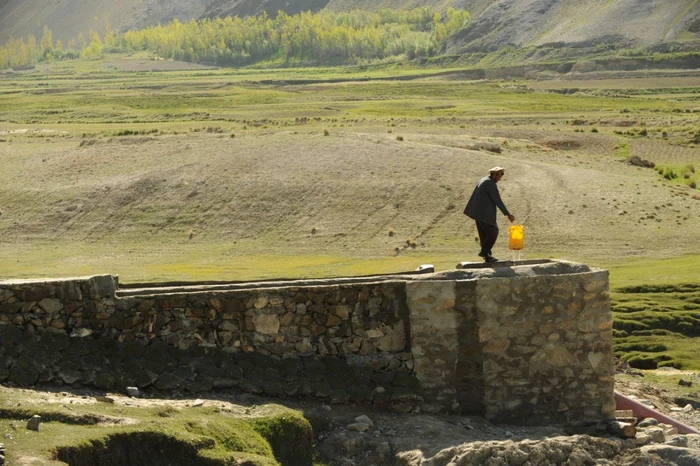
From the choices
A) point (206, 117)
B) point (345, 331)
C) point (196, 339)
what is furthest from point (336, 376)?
point (206, 117)

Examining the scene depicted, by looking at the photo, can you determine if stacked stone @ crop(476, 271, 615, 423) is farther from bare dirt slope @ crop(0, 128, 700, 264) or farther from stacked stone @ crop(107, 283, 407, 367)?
bare dirt slope @ crop(0, 128, 700, 264)

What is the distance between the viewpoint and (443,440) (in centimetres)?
1495

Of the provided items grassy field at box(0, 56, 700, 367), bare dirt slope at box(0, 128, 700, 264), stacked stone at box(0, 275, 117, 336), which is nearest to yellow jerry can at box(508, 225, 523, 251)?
stacked stone at box(0, 275, 117, 336)

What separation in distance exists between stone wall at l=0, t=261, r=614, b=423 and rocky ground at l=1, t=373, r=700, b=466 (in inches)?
13.9

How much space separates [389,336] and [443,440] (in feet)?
5.98

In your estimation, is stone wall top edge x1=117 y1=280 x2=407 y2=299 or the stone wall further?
stone wall top edge x1=117 y1=280 x2=407 y2=299

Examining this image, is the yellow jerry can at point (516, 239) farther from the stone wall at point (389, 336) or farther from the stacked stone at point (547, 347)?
the stacked stone at point (547, 347)

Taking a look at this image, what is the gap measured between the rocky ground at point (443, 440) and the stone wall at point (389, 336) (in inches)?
13.9

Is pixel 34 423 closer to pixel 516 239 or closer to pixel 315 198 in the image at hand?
pixel 516 239

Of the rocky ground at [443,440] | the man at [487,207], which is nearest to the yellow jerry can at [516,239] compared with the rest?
the man at [487,207]

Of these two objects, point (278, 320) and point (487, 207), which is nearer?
point (278, 320)

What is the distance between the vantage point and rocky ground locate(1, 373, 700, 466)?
47.0 ft

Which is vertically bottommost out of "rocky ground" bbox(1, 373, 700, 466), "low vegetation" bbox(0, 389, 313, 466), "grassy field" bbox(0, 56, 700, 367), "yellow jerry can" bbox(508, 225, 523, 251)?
"grassy field" bbox(0, 56, 700, 367)

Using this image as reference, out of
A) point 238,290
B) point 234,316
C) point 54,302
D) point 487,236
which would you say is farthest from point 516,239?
point 54,302
